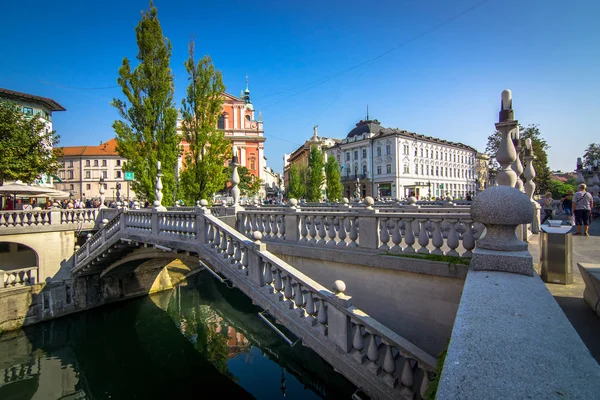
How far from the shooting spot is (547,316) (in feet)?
7.85

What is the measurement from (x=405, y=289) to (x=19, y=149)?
81.2 feet

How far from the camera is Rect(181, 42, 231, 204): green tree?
19.3 meters

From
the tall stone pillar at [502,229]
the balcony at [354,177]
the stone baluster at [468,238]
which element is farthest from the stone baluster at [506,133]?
the balcony at [354,177]

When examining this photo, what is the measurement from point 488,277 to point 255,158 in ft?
208

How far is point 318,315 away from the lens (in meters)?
5.92

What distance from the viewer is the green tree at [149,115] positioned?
18.2 meters

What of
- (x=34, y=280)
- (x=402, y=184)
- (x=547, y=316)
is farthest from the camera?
(x=402, y=184)

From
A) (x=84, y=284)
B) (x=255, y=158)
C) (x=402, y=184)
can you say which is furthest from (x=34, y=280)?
(x=402, y=184)

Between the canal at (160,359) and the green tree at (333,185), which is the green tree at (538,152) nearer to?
the green tree at (333,185)

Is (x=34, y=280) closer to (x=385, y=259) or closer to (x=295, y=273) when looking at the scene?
(x=295, y=273)

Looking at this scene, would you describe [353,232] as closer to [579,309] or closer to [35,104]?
[579,309]

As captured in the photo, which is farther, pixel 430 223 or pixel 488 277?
pixel 430 223

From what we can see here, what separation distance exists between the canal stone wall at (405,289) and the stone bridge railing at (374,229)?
1.07ft

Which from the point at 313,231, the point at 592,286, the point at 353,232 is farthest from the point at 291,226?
the point at 592,286
